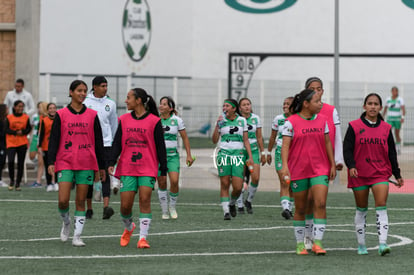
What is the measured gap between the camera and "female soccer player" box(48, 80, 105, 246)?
13.0m

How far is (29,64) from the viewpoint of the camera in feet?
96.5

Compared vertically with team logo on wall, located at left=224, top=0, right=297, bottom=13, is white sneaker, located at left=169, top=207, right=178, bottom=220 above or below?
below

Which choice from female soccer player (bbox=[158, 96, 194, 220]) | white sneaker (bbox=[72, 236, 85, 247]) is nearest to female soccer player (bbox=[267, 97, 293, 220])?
female soccer player (bbox=[158, 96, 194, 220])

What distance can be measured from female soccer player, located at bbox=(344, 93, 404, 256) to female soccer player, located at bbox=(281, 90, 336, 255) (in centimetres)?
34

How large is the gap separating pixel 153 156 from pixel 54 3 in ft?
80.7

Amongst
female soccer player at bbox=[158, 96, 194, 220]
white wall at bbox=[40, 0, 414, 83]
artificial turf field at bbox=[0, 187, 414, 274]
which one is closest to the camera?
artificial turf field at bbox=[0, 187, 414, 274]

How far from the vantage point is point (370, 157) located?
41.0ft

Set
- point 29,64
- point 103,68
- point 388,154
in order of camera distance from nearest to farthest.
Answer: point 388,154, point 29,64, point 103,68

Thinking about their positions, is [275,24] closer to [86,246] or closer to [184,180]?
[184,180]

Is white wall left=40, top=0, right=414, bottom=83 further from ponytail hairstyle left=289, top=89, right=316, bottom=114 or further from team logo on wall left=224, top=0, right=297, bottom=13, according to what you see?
ponytail hairstyle left=289, top=89, right=316, bottom=114

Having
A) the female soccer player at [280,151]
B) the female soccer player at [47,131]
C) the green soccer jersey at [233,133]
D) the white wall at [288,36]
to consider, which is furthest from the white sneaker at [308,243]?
the white wall at [288,36]

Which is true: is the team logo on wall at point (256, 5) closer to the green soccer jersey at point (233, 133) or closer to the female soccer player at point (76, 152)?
the green soccer jersey at point (233, 133)

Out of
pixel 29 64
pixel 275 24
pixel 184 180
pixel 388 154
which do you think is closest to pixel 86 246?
pixel 388 154

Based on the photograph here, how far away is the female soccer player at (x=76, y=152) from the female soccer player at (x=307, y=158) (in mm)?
2308
